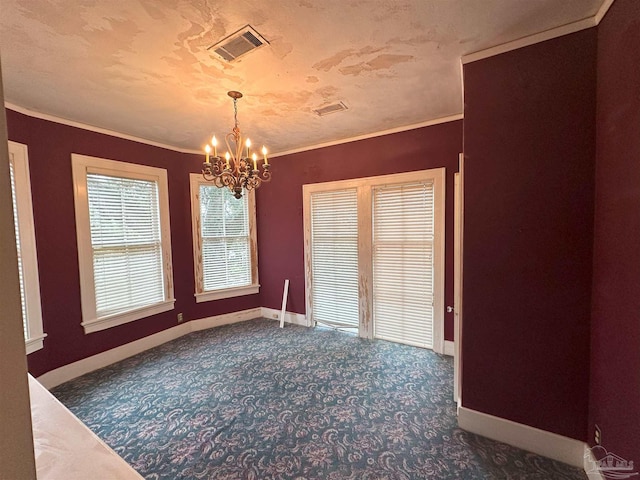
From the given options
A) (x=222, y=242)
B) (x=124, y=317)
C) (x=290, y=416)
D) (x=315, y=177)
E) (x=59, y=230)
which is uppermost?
(x=315, y=177)

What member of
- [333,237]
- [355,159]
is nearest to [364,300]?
[333,237]

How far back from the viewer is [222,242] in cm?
438

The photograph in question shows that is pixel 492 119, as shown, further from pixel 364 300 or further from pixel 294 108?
pixel 364 300

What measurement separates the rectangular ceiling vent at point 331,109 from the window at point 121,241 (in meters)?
2.27

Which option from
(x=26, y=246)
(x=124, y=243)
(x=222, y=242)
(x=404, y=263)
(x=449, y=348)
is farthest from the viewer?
(x=222, y=242)

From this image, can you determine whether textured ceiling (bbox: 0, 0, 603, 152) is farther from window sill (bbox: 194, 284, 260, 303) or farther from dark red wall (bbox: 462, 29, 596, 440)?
window sill (bbox: 194, 284, 260, 303)

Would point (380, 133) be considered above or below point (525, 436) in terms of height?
above

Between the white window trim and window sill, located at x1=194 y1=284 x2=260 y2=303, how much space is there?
3.19 feet

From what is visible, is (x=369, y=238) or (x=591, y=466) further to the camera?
(x=369, y=238)

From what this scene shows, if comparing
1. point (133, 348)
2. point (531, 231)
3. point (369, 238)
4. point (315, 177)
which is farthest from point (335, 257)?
point (133, 348)

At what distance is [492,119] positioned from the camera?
192 cm

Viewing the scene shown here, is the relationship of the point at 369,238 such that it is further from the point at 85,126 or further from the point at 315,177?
the point at 85,126

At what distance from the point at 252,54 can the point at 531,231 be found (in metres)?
2.18

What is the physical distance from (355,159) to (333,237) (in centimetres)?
110
